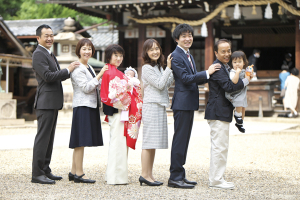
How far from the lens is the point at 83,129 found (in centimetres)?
406

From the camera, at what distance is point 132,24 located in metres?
14.6

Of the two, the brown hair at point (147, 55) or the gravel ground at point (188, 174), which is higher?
the brown hair at point (147, 55)

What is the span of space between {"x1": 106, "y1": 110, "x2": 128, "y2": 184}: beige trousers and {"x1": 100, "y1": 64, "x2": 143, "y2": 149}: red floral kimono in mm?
67

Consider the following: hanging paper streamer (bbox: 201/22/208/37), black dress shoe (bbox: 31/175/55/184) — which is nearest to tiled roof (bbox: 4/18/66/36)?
hanging paper streamer (bbox: 201/22/208/37)

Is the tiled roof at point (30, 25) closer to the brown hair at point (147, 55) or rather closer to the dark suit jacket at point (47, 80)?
the dark suit jacket at point (47, 80)

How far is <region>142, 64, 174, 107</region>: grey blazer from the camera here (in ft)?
12.8

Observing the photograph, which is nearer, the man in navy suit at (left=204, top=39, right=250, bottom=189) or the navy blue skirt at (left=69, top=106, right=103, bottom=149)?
the man in navy suit at (left=204, top=39, right=250, bottom=189)

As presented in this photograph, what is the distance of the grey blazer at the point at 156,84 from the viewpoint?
3.89 meters

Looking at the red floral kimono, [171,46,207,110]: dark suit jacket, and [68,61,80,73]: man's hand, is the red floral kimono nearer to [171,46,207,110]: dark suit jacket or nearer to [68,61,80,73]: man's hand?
[68,61,80,73]: man's hand

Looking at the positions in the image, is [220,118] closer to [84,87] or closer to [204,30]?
[84,87]

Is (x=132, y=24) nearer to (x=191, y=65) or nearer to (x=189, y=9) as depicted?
(x=189, y=9)

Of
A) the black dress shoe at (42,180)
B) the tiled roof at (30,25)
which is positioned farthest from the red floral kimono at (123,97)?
the tiled roof at (30,25)

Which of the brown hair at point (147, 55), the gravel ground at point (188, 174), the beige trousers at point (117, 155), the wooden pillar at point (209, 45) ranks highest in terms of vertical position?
the wooden pillar at point (209, 45)

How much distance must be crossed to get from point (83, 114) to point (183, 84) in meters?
1.16
